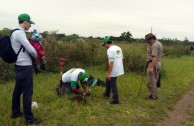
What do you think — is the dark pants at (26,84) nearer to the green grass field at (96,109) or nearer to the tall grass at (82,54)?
the green grass field at (96,109)

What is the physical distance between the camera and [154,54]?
9.48 meters

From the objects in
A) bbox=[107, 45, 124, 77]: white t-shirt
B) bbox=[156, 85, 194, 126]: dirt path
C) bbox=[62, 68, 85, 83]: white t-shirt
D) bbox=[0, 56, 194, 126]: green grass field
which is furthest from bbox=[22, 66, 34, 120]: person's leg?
bbox=[156, 85, 194, 126]: dirt path

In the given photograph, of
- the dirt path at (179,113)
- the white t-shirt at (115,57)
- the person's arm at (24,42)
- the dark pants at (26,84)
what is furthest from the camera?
the white t-shirt at (115,57)

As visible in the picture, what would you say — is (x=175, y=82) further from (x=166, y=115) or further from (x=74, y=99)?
(x=74, y=99)

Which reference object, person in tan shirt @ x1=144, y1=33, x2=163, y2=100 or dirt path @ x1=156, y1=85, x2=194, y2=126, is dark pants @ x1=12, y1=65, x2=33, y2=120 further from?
person in tan shirt @ x1=144, y1=33, x2=163, y2=100

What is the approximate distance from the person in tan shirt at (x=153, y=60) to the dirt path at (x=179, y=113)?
951 millimetres

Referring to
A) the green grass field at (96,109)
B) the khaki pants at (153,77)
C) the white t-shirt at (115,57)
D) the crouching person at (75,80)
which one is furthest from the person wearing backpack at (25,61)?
the khaki pants at (153,77)

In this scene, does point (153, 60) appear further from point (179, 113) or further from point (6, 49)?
point (6, 49)

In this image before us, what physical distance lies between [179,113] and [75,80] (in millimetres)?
3131

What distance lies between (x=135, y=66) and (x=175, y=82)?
3.12 meters

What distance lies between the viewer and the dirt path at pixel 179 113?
8292mm

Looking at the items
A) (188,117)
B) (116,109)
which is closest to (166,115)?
(188,117)

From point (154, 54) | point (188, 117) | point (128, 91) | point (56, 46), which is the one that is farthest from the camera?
point (56, 46)

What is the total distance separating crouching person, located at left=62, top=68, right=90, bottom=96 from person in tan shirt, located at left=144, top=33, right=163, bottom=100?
199 cm
